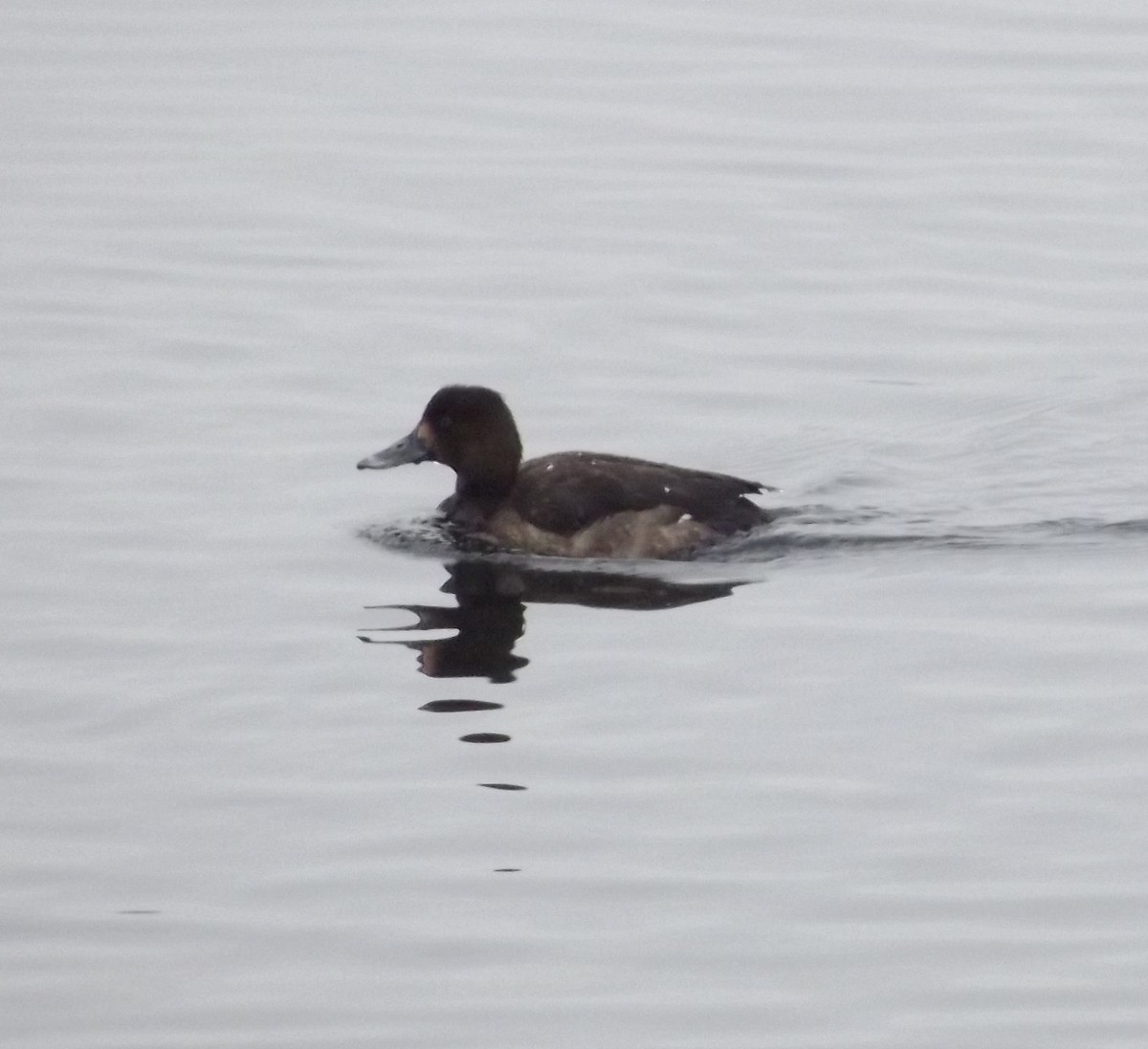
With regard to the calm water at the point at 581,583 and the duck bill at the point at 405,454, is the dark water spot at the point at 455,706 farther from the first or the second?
the duck bill at the point at 405,454

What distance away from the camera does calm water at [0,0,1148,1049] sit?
26.6 ft

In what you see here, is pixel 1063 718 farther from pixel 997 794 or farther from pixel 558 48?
pixel 558 48

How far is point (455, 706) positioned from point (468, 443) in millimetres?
2933

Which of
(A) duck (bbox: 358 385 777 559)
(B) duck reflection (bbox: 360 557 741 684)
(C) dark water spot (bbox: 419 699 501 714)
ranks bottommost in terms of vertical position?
(C) dark water spot (bbox: 419 699 501 714)

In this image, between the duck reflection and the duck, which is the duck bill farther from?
the duck reflection

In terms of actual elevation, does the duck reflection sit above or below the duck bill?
below

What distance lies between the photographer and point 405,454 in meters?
13.4

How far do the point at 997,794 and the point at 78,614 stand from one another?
4.13 m

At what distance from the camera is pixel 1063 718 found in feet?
33.2

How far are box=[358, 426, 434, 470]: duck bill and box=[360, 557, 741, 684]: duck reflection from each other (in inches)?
31.3

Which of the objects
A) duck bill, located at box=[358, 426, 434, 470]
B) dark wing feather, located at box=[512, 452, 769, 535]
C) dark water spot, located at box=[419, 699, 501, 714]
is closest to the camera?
dark water spot, located at box=[419, 699, 501, 714]

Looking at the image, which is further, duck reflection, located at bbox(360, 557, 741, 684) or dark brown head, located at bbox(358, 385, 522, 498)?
dark brown head, located at bbox(358, 385, 522, 498)

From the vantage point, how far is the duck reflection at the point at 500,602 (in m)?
11.1

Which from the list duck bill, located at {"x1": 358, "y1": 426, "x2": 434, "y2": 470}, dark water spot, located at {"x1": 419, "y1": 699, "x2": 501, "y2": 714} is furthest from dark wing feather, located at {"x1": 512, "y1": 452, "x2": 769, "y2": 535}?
dark water spot, located at {"x1": 419, "y1": 699, "x2": 501, "y2": 714}
